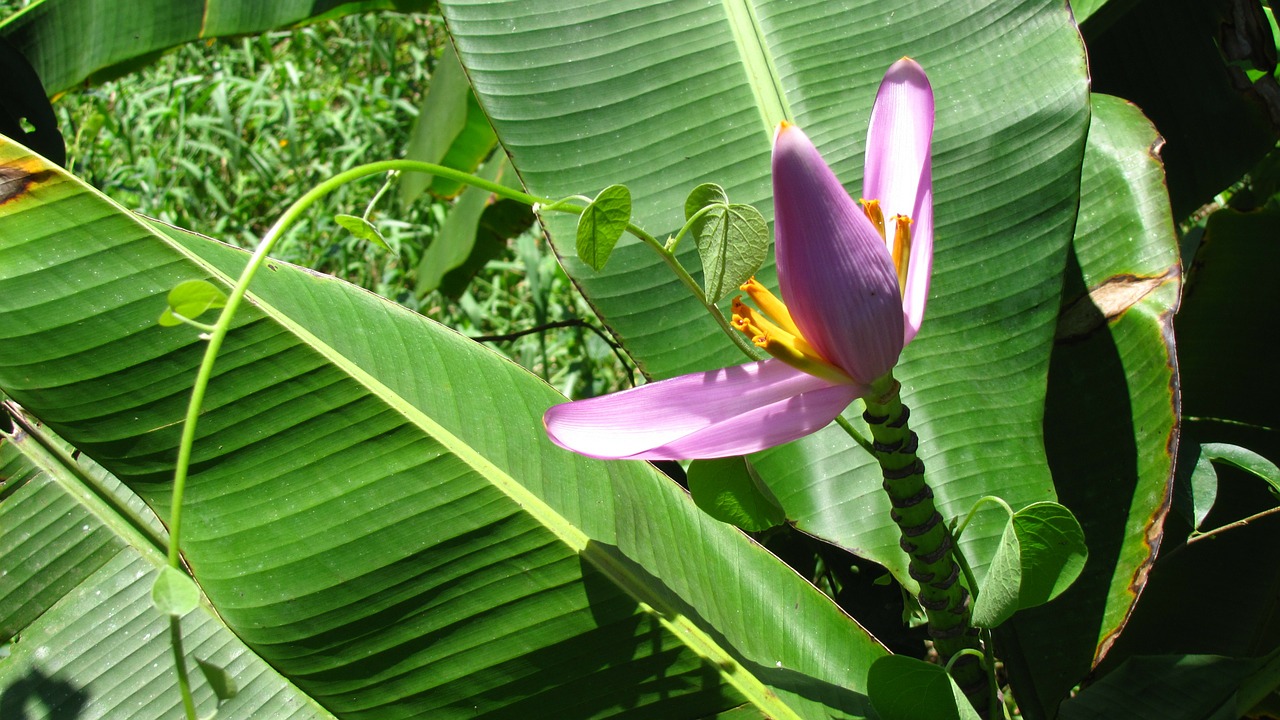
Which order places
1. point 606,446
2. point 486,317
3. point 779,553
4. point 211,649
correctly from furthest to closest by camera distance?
point 486,317 → point 779,553 → point 211,649 → point 606,446

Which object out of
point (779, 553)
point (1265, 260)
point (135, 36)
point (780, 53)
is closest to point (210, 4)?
point (135, 36)

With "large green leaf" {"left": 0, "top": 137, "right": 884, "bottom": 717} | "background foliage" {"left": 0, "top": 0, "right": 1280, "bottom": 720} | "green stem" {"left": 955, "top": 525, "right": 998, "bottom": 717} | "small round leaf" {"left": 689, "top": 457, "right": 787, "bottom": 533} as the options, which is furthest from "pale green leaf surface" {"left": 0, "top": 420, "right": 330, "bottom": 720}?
"green stem" {"left": 955, "top": 525, "right": 998, "bottom": 717}

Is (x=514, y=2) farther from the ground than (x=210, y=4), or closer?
closer

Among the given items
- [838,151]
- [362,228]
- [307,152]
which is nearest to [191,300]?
[362,228]

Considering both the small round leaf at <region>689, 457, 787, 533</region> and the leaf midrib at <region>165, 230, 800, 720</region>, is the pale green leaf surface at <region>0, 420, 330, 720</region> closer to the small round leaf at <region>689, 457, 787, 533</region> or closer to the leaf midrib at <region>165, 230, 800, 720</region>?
the leaf midrib at <region>165, 230, 800, 720</region>

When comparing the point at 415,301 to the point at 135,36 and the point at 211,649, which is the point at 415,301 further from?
the point at 211,649

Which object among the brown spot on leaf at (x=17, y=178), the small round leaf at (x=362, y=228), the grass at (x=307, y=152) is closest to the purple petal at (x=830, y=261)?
the small round leaf at (x=362, y=228)

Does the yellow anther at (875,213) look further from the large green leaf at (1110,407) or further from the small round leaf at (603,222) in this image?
the large green leaf at (1110,407)
